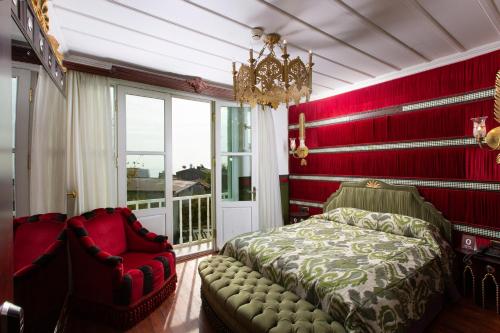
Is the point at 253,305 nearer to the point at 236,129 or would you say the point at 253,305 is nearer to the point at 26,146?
the point at 26,146

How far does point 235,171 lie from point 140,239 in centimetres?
176

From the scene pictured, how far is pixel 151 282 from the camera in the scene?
2.33 m

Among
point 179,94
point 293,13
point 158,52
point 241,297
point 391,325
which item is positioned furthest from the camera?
point 179,94

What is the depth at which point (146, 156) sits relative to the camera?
338cm

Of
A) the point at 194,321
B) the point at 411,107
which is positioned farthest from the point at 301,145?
the point at 194,321

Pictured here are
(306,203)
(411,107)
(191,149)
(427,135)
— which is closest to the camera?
(427,135)

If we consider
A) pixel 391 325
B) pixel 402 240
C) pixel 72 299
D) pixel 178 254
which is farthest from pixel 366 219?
pixel 72 299

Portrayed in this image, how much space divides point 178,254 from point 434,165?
3.61m

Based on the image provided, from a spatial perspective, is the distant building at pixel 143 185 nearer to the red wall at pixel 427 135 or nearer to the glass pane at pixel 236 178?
the glass pane at pixel 236 178

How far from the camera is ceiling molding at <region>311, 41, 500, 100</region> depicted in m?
2.54

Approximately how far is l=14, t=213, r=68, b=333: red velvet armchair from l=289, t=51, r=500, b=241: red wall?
11.4 feet

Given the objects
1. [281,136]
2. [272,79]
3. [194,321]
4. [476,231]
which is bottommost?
[194,321]

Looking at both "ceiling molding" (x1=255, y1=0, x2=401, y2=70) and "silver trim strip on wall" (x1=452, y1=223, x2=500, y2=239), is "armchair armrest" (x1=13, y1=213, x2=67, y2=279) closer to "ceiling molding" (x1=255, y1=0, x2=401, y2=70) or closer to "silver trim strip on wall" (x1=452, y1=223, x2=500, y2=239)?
"ceiling molding" (x1=255, y1=0, x2=401, y2=70)

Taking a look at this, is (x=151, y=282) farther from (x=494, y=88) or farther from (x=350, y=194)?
(x=494, y=88)
